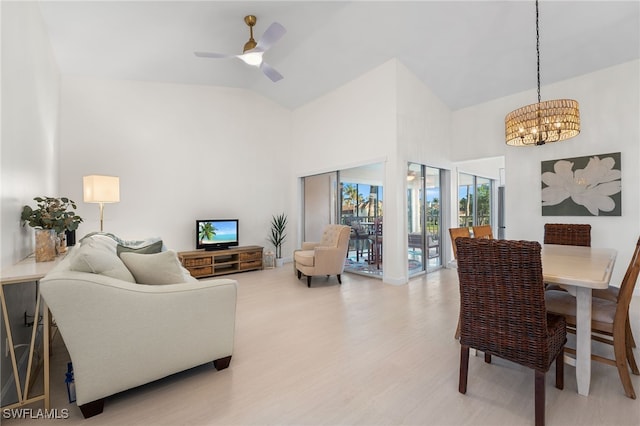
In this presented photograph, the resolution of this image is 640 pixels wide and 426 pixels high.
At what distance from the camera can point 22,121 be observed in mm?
2271

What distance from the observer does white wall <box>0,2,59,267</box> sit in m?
1.92

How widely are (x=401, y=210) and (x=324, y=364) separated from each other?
3.00 metres

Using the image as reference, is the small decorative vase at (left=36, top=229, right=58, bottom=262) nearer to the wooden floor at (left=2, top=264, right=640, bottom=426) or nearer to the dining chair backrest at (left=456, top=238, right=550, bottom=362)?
the wooden floor at (left=2, top=264, right=640, bottom=426)

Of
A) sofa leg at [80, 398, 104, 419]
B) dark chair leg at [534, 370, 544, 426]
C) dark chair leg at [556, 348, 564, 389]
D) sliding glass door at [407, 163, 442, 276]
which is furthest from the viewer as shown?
A: sliding glass door at [407, 163, 442, 276]

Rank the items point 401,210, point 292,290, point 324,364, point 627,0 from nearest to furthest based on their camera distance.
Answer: point 324,364
point 627,0
point 292,290
point 401,210

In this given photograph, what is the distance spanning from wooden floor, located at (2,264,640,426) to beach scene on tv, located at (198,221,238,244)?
2641 mm

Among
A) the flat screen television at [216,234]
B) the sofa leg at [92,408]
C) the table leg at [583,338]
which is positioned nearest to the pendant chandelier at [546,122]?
the table leg at [583,338]

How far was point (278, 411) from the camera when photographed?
1.72 m

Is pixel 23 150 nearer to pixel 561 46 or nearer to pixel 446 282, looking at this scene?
pixel 446 282

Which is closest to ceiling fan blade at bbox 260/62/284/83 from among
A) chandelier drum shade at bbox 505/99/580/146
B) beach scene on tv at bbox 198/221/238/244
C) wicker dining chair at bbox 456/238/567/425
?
chandelier drum shade at bbox 505/99/580/146

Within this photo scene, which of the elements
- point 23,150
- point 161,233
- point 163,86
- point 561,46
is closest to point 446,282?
point 561,46

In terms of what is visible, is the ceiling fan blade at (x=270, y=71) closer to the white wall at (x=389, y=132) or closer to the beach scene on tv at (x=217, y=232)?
the white wall at (x=389, y=132)

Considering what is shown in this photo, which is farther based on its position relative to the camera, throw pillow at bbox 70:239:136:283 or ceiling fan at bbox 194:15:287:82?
ceiling fan at bbox 194:15:287:82

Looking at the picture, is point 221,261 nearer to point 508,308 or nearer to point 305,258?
point 305,258
